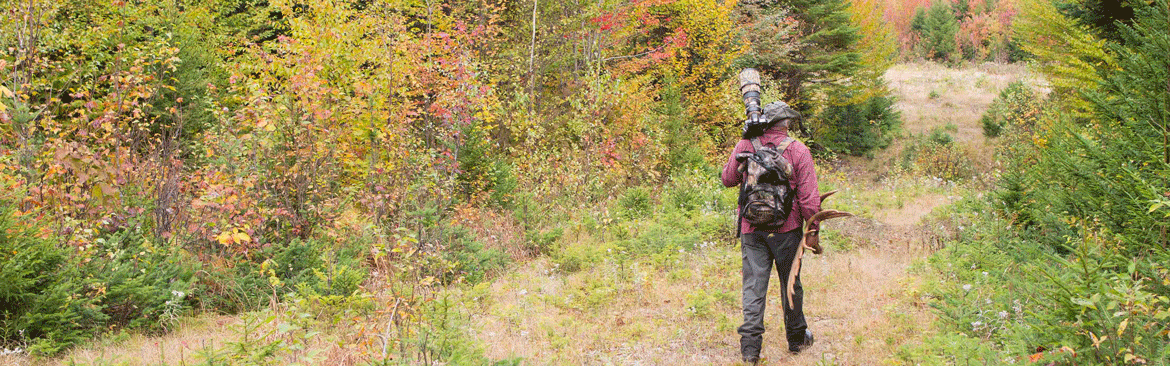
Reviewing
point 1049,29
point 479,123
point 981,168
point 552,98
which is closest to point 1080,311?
point 479,123

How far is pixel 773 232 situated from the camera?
14.8 feet

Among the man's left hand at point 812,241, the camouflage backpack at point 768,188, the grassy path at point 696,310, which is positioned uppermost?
the camouflage backpack at point 768,188

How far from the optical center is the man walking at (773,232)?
14.6 feet

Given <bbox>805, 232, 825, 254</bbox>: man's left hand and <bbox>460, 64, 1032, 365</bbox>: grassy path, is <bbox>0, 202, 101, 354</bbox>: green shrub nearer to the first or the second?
<bbox>460, 64, 1032, 365</bbox>: grassy path

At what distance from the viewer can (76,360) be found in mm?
4441

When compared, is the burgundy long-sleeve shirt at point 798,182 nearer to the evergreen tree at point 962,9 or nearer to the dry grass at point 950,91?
the dry grass at point 950,91

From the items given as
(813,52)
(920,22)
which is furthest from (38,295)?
(920,22)

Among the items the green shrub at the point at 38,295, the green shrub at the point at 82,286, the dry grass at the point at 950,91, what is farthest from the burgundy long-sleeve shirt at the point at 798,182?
Answer: the dry grass at the point at 950,91

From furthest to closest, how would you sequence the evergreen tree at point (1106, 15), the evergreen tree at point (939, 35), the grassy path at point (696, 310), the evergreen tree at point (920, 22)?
the evergreen tree at point (920, 22) < the evergreen tree at point (939, 35) < the evergreen tree at point (1106, 15) < the grassy path at point (696, 310)

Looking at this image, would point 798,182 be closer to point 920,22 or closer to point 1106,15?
point 1106,15

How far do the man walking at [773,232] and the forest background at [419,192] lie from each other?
98 cm

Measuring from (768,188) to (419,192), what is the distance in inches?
184

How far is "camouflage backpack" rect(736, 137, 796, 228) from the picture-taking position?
4.38 m

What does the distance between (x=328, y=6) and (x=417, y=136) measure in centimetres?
228
